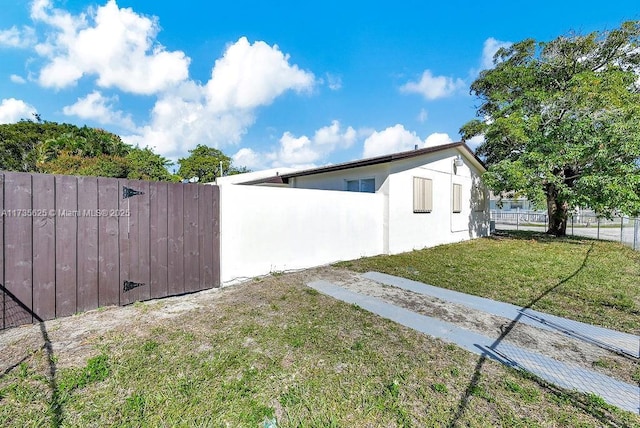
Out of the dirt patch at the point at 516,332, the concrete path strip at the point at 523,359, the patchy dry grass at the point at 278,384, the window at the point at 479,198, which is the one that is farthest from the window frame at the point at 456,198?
the patchy dry grass at the point at 278,384

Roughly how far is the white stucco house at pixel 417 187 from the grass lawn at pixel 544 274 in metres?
0.77

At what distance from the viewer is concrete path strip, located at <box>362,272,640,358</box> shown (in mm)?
3023

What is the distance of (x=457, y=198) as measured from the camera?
11164mm

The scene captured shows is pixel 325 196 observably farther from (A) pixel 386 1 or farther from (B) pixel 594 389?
(A) pixel 386 1

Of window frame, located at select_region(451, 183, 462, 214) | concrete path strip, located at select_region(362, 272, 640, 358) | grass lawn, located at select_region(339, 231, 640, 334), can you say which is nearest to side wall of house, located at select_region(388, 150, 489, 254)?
window frame, located at select_region(451, 183, 462, 214)

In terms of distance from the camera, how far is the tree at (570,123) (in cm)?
918

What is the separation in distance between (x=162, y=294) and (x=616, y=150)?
13.7 m

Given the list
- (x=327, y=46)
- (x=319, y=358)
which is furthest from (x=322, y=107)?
(x=319, y=358)

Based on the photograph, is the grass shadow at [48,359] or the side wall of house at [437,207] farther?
the side wall of house at [437,207]

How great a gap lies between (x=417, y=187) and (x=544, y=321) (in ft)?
19.7

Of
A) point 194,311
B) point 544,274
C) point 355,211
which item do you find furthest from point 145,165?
point 544,274

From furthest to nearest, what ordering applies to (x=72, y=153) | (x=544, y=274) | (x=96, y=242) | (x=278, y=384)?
(x=72, y=153), (x=544, y=274), (x=96, y=242), (x=278, y=384)

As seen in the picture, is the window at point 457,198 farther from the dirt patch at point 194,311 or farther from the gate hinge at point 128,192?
the gate hinge at point 128,192

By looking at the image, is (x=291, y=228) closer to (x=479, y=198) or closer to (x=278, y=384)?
(x=278, y=384)
